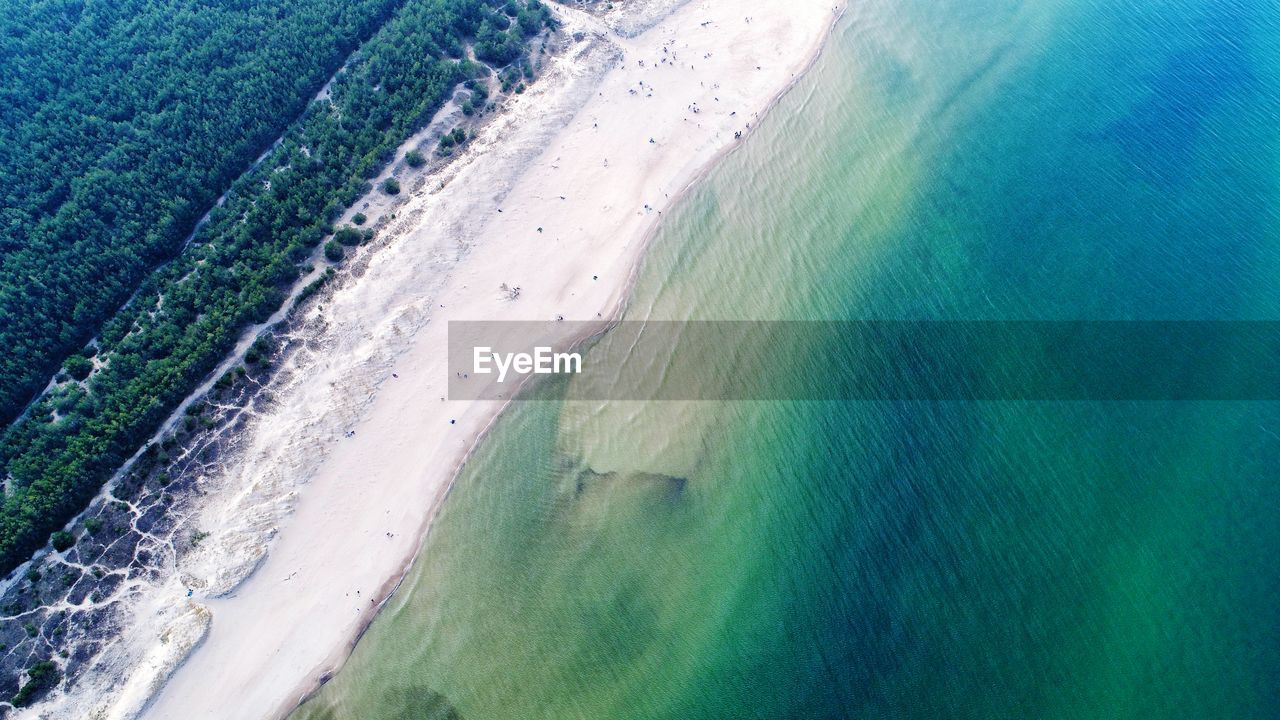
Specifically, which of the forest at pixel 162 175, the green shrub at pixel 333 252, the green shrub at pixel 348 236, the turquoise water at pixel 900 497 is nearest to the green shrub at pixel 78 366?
the forest at pixel 162 175

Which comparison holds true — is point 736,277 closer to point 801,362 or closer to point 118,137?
point 801,362

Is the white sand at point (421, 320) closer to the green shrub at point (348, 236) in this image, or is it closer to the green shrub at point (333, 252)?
the green shrub at point (348, 236)

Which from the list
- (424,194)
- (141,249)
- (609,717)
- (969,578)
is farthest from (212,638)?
(969,578)

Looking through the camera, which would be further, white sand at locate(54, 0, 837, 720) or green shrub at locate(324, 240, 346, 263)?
green shrub at locate(324, 240, 346, 263)

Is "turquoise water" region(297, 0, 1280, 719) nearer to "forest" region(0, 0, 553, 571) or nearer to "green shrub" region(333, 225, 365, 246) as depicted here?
"green shrub" region(333, 225, 365, 246)

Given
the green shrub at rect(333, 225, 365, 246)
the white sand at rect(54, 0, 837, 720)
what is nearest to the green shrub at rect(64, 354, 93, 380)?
the white sand at rect(54, 0, 837, 720)

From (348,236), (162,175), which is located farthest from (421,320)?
(162,175)
